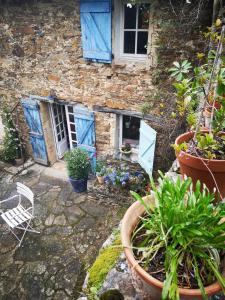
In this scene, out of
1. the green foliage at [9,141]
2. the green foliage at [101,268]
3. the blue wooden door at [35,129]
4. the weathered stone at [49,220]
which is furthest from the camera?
the green foliage at [9,141]

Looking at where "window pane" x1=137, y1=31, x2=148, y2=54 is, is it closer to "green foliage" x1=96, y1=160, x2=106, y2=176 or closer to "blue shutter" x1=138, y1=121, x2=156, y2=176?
"blue shutter" x1=138, y1=121, x2=156, y2=176

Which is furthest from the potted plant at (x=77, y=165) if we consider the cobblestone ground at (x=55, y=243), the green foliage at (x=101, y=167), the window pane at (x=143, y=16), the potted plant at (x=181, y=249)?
the potted plant at (x=181, y=249)

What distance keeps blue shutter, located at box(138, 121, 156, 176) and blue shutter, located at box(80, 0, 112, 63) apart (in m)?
1.65

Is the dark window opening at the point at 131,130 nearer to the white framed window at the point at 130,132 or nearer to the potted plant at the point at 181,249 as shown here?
the white framed window at the point at 130,132

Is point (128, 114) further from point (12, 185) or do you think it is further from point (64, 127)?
point (12, 185)

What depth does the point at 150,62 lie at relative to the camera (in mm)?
4566

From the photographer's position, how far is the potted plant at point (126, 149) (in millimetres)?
5824

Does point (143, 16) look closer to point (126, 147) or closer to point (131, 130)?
point (131, 130)

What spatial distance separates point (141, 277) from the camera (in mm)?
1318

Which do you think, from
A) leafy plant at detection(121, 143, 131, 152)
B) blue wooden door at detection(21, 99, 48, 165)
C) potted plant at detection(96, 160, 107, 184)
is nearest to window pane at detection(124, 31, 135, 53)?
leafy plant at detection(121, 143, 131, 152)

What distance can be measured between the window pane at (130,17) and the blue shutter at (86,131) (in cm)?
208

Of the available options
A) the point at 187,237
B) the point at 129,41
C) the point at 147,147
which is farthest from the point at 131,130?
the point at 187,237

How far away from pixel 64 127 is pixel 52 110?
87cm

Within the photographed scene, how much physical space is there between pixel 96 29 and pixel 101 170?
311cm
